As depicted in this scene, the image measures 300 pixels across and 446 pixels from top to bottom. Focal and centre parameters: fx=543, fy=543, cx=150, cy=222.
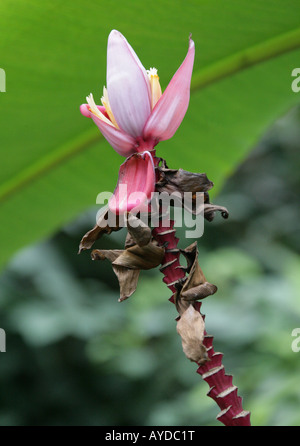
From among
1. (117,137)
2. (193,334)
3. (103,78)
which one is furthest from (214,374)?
(103,78)

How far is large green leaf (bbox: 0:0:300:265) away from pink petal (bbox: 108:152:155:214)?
11.1 inches

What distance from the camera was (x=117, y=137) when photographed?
294 millimetres

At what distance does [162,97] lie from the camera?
280 mm

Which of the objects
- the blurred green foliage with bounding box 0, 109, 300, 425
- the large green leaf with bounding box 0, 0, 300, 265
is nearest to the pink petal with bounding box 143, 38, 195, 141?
the large green leaf with bounding box 0, 0, 300, 265

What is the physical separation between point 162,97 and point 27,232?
0.63 m

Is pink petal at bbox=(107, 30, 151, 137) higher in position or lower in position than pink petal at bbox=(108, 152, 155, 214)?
higher

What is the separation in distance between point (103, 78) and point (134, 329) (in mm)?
965

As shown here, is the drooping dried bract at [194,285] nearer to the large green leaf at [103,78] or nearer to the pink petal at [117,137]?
the pink petal at [117,137]

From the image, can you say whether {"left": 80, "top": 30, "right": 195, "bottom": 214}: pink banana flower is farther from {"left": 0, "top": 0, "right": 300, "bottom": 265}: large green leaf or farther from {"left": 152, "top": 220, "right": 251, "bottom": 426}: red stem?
{"left": 0, "top": 0, "right": 300, "bottom": 265}: large green leaf

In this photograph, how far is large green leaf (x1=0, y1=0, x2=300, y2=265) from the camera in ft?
1.72

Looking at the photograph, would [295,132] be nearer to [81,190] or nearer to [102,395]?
[102,395]

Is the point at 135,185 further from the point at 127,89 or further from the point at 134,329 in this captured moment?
the point at 134,329

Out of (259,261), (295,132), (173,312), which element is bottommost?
(173,312)
